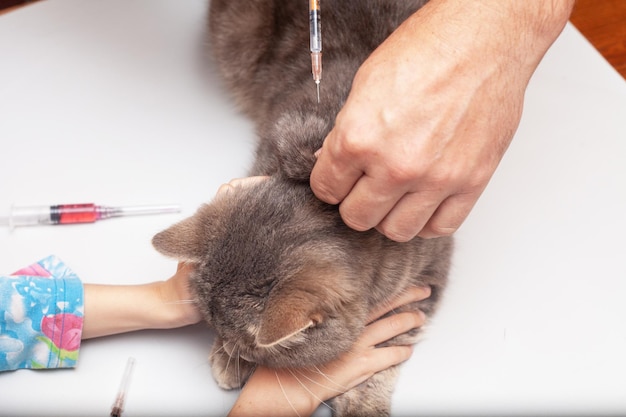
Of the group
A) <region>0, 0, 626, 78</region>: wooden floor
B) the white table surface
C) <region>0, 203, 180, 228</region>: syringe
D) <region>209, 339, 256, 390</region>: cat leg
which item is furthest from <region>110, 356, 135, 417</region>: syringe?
<region>0, 0, 626, 78</region>: wooden floor

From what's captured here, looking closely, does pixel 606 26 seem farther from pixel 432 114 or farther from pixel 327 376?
pixel 327 376

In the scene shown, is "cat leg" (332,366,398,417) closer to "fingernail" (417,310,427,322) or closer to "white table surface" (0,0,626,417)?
"white table surface" (0,0,626,417)

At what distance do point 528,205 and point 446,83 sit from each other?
61 cm

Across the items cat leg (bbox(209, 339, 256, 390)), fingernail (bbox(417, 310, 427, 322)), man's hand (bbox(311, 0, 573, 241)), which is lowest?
cat leg (bbox(209, 339, 256, 390))

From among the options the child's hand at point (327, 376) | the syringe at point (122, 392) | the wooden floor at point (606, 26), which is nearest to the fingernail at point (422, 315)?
the child's hand at point (327, 376)

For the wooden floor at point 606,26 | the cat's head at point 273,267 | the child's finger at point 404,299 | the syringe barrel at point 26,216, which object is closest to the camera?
the cat's head at point 273,267

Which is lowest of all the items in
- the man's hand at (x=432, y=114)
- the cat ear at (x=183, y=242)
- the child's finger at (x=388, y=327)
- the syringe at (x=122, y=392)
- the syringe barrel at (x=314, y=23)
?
the syringe at (x=122, y=392)

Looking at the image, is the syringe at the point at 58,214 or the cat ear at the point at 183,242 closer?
the cat ear at the point at 183,242

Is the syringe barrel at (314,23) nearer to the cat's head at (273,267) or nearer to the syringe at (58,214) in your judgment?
the cat's head at (273,267)

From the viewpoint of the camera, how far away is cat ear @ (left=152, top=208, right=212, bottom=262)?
108cm

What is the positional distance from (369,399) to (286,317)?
353 mm

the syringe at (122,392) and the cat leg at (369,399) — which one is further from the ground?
the cat leg at (369,399)

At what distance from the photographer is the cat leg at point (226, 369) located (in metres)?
1.16

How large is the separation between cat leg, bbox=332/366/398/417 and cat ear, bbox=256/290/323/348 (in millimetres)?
283
